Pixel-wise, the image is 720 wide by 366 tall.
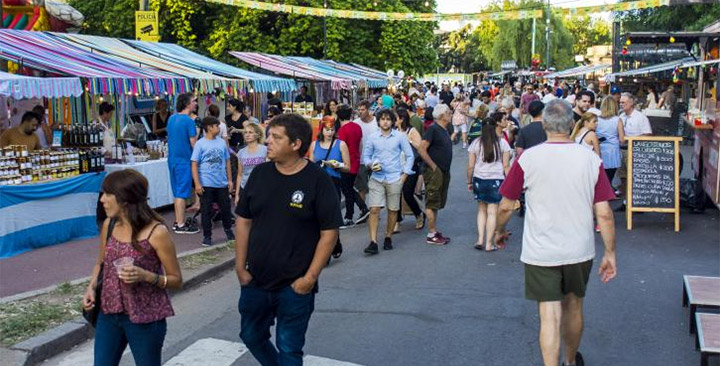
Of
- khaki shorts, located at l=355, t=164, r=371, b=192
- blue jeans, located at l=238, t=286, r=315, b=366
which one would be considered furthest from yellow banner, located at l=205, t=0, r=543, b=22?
blue jeans, located at l=238, t=286, r=315, b=366

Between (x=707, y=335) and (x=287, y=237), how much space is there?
118 inches

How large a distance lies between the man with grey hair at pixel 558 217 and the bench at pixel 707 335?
0.81 meters

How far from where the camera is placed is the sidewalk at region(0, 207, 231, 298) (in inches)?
324

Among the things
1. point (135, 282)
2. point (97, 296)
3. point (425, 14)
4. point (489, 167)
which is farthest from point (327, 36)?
point (135, 282)

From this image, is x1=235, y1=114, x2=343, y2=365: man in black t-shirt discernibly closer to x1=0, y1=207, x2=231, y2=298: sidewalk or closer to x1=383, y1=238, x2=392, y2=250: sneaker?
x1=0, y1=207, x2=231, y2=298: sidewalk

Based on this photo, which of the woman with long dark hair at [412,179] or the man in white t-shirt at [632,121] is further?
the man in white t-shirt at [632,121]

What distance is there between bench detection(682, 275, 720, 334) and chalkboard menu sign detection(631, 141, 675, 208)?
439 centimetres

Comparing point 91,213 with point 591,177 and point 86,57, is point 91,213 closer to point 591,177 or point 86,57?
point 86,57

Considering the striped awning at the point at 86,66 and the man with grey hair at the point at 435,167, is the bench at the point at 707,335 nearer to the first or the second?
the man with grey hair at the point at 435,167

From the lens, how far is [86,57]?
13.0 meters

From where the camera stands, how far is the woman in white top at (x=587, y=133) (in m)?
10.4

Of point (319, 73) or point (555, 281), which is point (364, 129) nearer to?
point (555, 281)

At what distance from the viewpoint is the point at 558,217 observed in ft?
16.6

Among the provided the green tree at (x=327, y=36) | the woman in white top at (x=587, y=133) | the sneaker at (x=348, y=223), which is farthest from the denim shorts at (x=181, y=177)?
the green tree at (x=327, y=36)
